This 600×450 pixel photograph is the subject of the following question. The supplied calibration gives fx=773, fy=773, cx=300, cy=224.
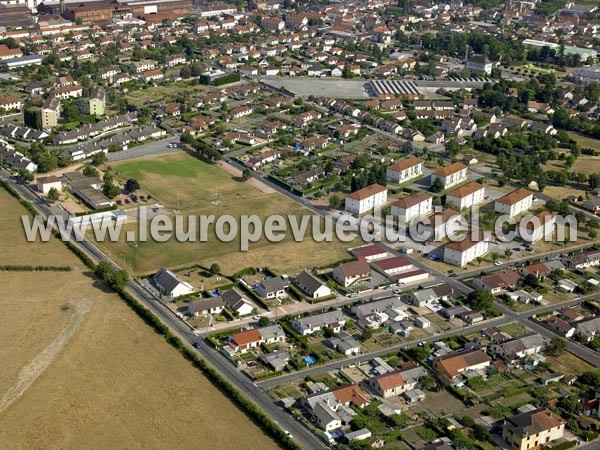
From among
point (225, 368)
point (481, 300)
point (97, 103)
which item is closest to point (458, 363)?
point (481, 300)

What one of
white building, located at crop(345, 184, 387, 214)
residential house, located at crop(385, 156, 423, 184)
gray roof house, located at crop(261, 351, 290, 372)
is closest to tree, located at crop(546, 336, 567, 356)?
gray roof house, located at crop(261, 351, 290, 372)

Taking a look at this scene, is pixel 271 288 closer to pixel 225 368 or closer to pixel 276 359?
pixel 276 359

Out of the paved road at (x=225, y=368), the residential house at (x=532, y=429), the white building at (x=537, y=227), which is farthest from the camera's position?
the white building at (x=537, y=227)

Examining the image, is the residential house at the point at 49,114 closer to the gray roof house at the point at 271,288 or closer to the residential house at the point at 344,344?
the gray roof house at the point at 271,288

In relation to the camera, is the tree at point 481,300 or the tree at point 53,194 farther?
the tree at point 53,194

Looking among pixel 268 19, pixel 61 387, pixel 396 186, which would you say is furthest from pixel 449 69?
pixel 61 387

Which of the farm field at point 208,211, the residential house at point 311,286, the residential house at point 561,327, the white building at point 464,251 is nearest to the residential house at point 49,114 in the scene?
the farm field at point 208,211
